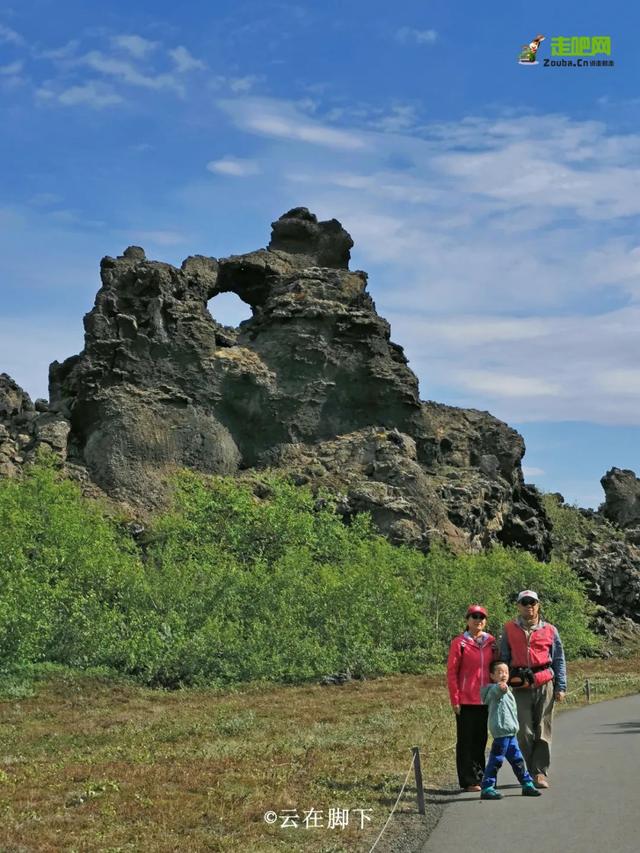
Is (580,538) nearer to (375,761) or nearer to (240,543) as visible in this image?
(240,543)

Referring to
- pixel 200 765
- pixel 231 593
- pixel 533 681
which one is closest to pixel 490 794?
pixel 533 681

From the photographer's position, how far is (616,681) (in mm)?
40562

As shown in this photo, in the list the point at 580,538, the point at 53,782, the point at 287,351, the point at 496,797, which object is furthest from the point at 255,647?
the point at 580,538

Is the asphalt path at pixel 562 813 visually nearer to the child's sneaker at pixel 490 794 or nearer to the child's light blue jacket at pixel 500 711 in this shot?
the child's sneaker at pixel 490 794

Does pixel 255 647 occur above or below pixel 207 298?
below

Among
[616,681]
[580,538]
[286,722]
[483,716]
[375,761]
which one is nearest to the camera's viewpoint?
[483,716]

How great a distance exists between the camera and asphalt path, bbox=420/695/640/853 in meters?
9.80

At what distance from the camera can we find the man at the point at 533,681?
12.8 meters

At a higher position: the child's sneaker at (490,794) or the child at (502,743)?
the child at (502,743)

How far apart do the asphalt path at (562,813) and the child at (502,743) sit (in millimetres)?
157

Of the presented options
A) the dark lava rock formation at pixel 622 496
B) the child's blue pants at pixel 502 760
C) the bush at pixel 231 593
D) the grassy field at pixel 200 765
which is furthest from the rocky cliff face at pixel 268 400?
the child's blue pants at pixel 502 760

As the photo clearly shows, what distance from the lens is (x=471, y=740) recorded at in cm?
1295

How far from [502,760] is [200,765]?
5.28 meters

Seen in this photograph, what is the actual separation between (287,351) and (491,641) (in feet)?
210
